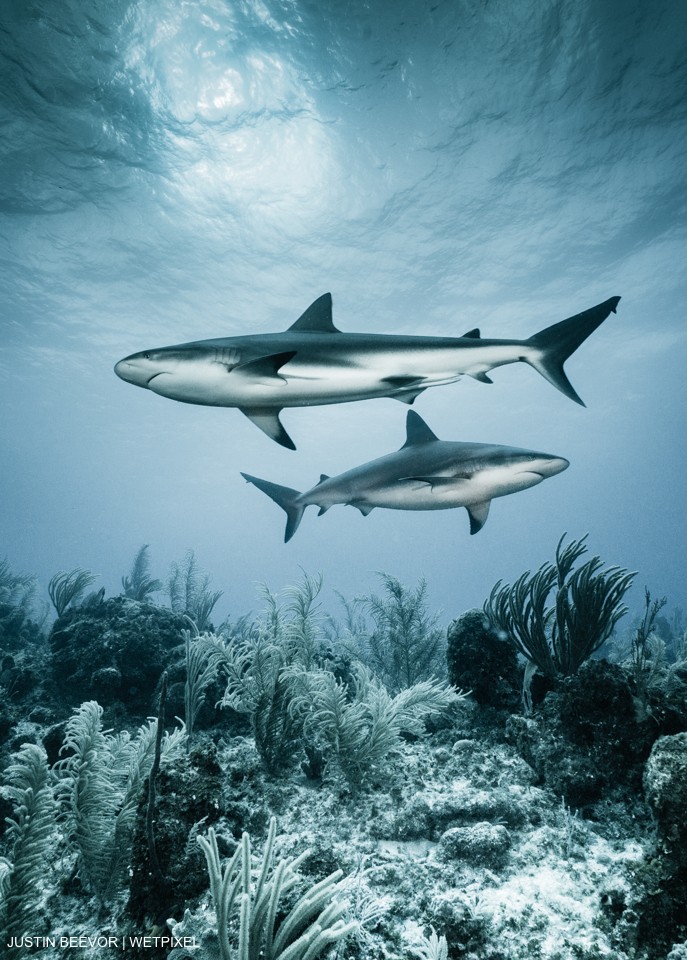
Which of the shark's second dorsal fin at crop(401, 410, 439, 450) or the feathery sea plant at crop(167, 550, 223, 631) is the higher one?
the shark's second dorsal fin at crop(401, 410, 439, 450)

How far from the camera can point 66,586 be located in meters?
11.4

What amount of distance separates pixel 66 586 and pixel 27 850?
10722mm

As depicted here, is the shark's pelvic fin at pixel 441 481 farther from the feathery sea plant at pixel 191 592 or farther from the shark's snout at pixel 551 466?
the feathery sea plant at pixel 191 592

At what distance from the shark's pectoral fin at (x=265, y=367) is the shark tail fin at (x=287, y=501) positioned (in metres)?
2.77

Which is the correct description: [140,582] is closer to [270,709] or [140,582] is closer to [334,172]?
[270,709]

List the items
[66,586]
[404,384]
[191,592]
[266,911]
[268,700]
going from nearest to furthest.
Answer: [266,911] → [404,384] → [268,700] → [66,586] → [191,592]

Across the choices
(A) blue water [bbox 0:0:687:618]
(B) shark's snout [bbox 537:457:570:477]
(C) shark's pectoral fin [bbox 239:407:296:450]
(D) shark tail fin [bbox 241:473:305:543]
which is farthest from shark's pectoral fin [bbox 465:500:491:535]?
(A) blue water [bbox 0:0:687:618]

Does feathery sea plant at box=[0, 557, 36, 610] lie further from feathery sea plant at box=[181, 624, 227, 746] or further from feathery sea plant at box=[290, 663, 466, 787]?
feathery sea plant at box=[290, 663, 466, 787]

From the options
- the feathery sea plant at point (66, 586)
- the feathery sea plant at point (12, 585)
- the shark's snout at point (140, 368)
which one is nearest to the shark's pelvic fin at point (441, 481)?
the shark's snout at point (140, 368)

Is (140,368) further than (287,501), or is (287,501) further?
(287,501)

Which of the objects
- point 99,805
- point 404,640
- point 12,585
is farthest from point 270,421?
point 12,585

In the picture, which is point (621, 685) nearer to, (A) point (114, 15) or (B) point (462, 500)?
(B) point (462, 500)

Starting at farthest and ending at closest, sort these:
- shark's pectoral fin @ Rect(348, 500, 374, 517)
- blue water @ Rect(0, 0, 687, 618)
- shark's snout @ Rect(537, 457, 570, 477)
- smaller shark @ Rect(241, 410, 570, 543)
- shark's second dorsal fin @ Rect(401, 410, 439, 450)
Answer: blue water @ Rect(0, 0, 687, 618), shark's second dorsal fin @ Rect(401, 410, 439, 450), shark's pectoral fin @ Rect(348, 500, 374, 517), smaller shark @ Rect(241, 410, 570, 543), shark's snout @ Rect(537, 457, 570, 477)

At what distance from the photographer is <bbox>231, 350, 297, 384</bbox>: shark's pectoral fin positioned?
A: 2.27 m
